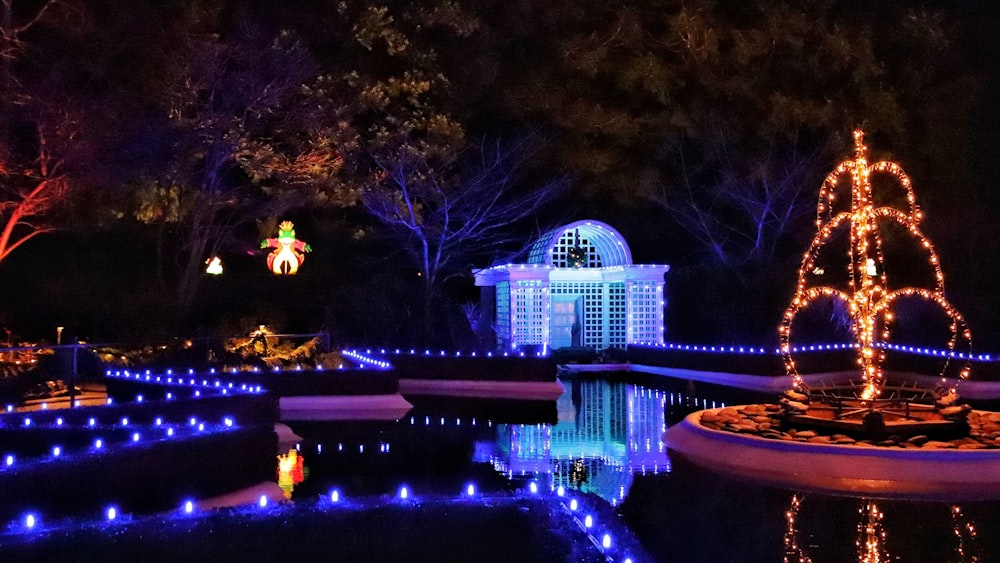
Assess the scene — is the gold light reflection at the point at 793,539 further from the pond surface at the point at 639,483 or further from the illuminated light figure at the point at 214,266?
the illuminated light figure at the point at 214,266

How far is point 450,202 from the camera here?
21969mm

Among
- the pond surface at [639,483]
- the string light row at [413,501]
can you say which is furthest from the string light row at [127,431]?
the string light row at [413,501]

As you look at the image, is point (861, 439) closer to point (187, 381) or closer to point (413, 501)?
point (413, 501)

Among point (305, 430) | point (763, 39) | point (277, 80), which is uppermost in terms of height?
point (763, 39)

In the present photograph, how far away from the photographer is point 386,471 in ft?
31.0

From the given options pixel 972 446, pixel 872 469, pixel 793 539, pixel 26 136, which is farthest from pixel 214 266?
pixel 793 539

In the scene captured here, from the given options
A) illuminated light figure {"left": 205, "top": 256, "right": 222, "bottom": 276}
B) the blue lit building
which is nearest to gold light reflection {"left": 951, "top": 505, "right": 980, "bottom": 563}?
the blue lit building

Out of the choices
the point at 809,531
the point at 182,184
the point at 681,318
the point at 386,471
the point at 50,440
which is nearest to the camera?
the point at 809,531

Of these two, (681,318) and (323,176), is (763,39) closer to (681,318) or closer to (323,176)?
(681,318)

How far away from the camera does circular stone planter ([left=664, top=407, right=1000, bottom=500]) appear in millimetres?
8430

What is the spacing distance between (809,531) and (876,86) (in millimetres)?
18879

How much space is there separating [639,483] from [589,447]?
7.00ft

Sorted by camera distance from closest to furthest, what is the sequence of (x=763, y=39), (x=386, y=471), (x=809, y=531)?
(x=809, y=531) → (x=386, y=471) → (x=763, y=39)

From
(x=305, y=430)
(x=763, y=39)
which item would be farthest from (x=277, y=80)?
(x=763, y=39)
